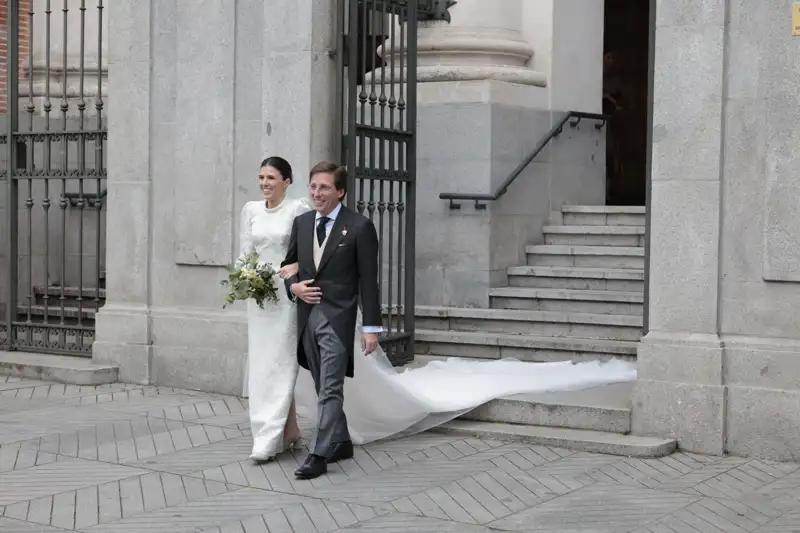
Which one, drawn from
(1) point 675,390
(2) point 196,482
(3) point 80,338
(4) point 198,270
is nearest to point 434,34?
(4) point 198,270

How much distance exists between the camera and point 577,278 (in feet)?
38.8

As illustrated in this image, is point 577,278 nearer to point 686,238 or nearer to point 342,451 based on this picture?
point 686,238

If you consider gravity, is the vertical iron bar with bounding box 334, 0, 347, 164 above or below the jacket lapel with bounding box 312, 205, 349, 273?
above

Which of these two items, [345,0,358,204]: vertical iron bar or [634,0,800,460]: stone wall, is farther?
[345,0,358,204]: vertical iron bar

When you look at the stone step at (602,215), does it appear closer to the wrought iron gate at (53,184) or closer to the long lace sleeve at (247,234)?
the wrought iron gate at (53,184)

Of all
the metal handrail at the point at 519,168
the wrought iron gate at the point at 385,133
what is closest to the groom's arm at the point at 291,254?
the wrought iron gate at the point at 385,133

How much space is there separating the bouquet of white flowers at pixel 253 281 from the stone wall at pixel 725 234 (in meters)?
2.50

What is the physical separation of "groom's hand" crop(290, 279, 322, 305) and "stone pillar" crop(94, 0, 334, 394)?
7.88ft

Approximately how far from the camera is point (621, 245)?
12.2 m

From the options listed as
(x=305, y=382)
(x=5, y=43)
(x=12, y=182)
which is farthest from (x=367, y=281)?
(x=5, y=43)

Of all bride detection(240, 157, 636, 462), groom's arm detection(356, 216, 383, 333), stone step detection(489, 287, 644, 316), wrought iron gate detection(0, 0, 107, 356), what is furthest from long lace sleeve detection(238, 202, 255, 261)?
stone step detection(489, 287, 644, 316)

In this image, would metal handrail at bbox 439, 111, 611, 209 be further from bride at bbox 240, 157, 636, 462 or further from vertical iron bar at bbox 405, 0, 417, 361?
bride at bbox 240, 157, 636, 462

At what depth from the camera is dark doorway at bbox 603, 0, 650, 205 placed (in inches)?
656

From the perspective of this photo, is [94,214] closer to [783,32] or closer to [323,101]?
[323,101]
